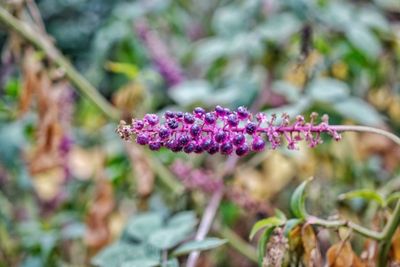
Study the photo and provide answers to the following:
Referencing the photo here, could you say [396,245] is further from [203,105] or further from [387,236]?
[203,105]

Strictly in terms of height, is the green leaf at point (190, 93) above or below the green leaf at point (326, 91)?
above

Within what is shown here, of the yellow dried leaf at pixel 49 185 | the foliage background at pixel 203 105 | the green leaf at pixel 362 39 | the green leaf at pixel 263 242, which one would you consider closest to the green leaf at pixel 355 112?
the foliage background at pixel 203 105

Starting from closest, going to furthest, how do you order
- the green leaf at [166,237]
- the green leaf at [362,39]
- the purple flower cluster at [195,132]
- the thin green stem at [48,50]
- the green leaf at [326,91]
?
the purple flower cluster at [195,132]
the green leaf at [166,237]
the thin green stem at [48,50]
the green leaf at [326,91]
the green leaf at [362,39]

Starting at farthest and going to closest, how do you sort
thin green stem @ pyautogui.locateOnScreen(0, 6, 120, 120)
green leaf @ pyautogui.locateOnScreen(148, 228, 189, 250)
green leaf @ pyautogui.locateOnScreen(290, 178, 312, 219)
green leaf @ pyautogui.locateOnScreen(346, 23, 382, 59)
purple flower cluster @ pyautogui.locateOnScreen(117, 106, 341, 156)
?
green leaf @ pyautogui.locateOnScreen(346, 23, 382, 59)
thin green stem @ pyautogui.locateOnScreen(0, 6, 120, 120)
green leaf @ pyautogui.locateOnScreen(148, 228, 189, 250)
green leaf @ pyautogui.locateOnScreen(290, 178, 312, 219)
purple flower cluster @ pyautogui.locateOnScreen(117, 106, 341, 156)

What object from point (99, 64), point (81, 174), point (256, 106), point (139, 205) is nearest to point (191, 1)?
point (99, 64)

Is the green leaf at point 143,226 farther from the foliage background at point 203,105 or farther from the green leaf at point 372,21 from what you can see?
the green leaf at point 372,21

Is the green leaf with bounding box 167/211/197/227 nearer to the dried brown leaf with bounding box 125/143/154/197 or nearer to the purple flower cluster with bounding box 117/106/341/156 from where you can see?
the dried brown leaf with bounding box 125/143/154/197

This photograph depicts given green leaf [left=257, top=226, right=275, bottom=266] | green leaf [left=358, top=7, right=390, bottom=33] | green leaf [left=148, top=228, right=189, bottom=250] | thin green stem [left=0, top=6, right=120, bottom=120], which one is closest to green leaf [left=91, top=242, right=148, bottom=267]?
green leaf [left=148, top=228, right=189, bottom=250]
